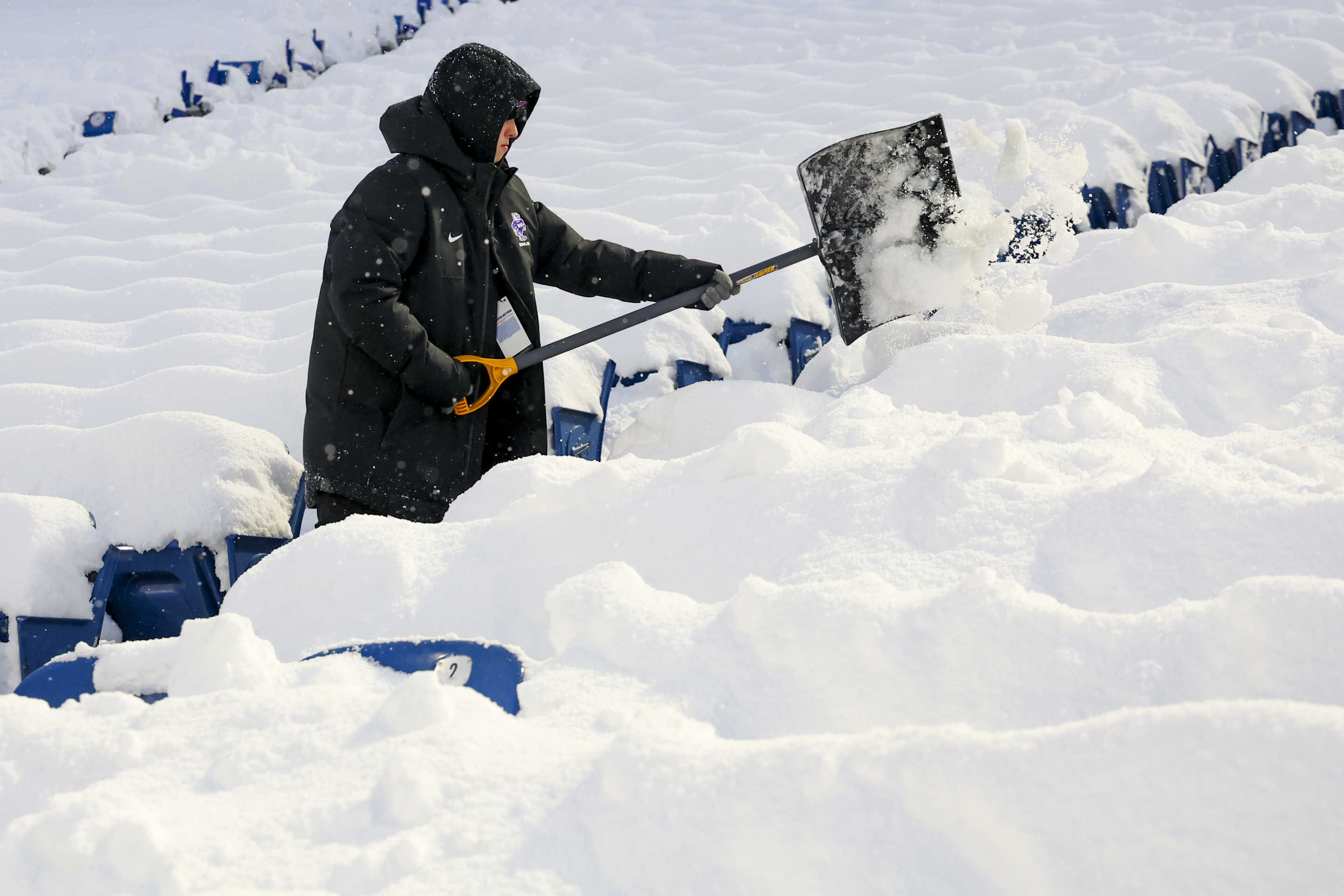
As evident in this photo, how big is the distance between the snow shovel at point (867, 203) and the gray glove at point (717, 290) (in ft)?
0.15

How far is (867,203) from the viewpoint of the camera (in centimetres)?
279

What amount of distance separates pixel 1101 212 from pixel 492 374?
260 centimetres

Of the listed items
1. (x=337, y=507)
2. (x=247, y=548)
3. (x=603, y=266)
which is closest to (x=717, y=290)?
(x=603, y=266)

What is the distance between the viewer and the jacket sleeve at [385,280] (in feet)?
7.43

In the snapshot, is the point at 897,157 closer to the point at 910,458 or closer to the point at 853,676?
the point at 910,458

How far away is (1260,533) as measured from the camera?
135 cm

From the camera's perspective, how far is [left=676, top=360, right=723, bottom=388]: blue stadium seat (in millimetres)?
2936

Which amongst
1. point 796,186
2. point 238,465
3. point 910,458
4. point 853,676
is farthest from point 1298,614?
point 796,186

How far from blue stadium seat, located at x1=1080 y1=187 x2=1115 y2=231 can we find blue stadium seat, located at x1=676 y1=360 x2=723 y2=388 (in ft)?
6.08

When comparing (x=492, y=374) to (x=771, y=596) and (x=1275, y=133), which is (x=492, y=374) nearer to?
(x=771, y=596)

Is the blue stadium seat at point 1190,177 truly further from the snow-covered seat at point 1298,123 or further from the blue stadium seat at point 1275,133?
the snow-covered seat at point 1298,123

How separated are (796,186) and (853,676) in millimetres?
3186

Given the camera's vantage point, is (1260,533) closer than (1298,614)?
No

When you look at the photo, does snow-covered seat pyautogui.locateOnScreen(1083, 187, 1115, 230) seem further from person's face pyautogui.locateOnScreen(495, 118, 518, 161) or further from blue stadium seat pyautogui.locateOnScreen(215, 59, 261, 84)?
blue stadium seat pyautogui.locateOnScreen(215, 59, 261, 84)
